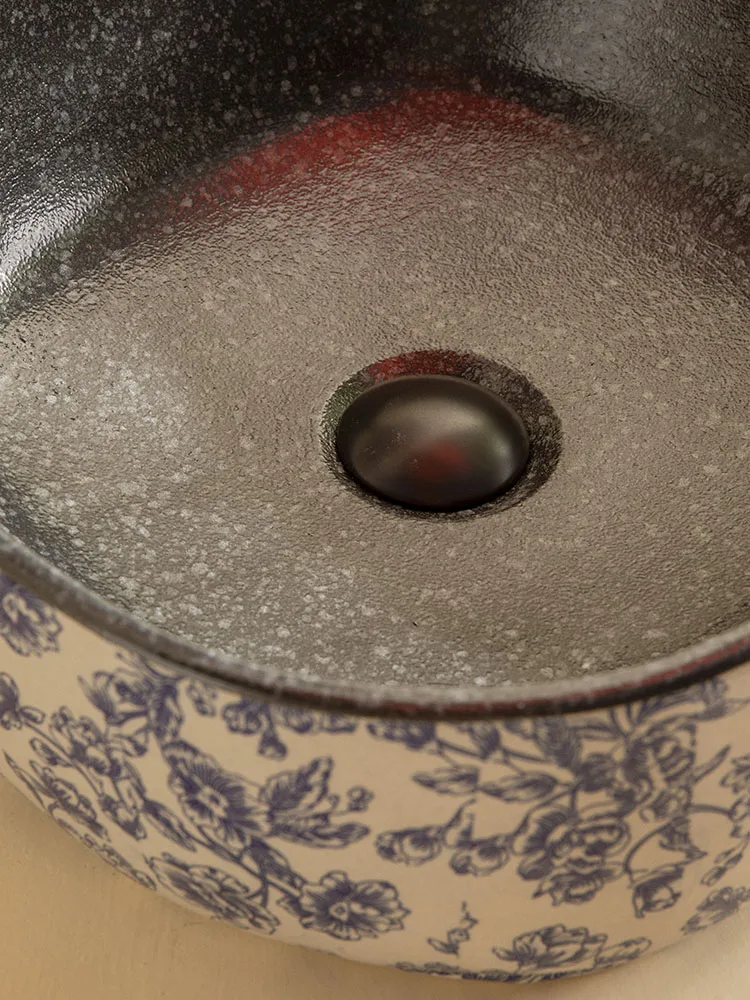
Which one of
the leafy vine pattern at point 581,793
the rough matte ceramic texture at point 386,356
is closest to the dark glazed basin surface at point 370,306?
the rough matte ceramic texture at point 386,356

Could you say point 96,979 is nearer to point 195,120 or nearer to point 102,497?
point 102,497

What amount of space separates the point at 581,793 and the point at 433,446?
228 mm

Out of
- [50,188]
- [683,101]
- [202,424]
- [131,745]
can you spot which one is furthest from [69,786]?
[683,101]

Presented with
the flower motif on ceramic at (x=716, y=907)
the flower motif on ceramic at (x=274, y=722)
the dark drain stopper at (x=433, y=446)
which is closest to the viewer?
the flower motif on ceramic at (x=274, y=722)

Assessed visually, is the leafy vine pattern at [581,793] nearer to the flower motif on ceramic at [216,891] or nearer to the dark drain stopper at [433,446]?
the flower motif on ceramic at [216,891]

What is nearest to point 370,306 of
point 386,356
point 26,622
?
point 386,356

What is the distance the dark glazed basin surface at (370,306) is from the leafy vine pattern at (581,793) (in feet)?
0.34

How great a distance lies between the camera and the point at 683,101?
2.47 feet

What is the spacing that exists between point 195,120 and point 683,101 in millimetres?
248

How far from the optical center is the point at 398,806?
0.45 m

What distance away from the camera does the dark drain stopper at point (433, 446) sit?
637mm

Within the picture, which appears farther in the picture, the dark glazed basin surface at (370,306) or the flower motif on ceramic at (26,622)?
the dark glazed basin surface at (370,306)

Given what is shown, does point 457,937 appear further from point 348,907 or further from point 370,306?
point 370,306

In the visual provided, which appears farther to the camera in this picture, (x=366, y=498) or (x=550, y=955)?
(x=366, y=498)
